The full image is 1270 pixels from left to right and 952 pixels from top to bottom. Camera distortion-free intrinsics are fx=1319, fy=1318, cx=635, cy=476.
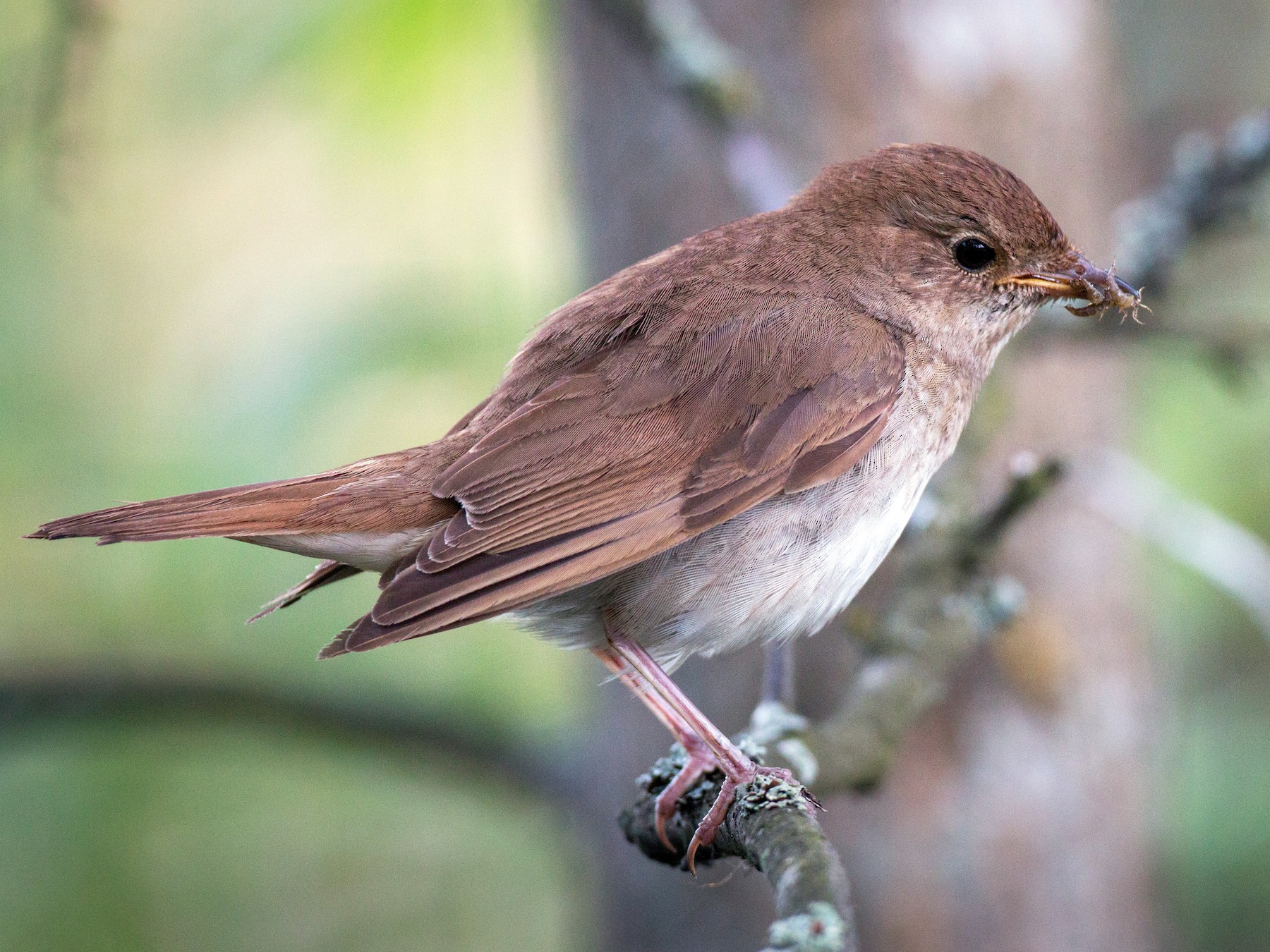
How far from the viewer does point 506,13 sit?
17.3 ft

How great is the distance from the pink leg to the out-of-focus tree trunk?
117cm

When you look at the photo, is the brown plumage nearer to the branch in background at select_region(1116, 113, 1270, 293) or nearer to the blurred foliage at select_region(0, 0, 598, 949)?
the branch in background at select_region(1116, 113, 1270, 293)

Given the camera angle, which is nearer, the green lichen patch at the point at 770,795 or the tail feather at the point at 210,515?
the green lichen patch at the point at 770,795

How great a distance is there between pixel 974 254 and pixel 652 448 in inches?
40.4

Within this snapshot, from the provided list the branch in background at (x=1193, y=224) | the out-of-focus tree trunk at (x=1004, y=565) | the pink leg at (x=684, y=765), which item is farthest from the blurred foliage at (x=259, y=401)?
the branch in background at (x=1193, y=224)

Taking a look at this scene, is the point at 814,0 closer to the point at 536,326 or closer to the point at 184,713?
the point at 536,326

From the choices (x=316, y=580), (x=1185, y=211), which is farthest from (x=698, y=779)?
(x=1185, y=211)

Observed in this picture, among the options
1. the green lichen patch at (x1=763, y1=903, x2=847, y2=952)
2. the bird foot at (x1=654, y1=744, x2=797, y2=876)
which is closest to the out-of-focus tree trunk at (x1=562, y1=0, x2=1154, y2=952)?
the bird foot at (x1=654, y1=744, x2=797, y2=876)

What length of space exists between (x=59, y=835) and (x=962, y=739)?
3294 mm

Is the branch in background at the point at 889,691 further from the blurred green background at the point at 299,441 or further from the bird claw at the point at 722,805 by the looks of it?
the blurred green background at the point at 299,441

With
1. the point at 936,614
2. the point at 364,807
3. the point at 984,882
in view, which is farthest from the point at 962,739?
the point at 364,807

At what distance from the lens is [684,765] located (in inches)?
113

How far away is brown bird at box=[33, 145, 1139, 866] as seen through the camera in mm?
2695

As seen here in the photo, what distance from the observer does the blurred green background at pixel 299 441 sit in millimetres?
4590
